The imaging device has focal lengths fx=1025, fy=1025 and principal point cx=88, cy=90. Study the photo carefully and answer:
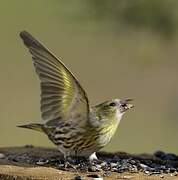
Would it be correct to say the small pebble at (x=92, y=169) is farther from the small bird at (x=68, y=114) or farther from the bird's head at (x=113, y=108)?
the bird's head at (x=113, y=108)

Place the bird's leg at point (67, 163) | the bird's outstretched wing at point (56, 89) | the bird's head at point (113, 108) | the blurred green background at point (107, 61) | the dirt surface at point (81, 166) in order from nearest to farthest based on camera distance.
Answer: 1. the dirt surface at point (81, 166)
2. the bird's outstretched wing at point (56, 89)
3. the bird's leg at point (67, 163)
4. the bird's head at point (113, 108)
5. the blurred green background at point (107, 61)

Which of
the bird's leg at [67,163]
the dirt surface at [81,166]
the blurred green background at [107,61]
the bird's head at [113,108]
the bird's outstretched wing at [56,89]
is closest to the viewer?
the dirt surface at [81,166]

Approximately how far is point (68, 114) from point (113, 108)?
0.39 m

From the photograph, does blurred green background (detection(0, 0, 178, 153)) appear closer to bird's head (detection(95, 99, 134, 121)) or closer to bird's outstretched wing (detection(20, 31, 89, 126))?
bird's head (detection(95, 99, 134, 121))

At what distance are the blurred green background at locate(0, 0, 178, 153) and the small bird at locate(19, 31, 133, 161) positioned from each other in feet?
5.29

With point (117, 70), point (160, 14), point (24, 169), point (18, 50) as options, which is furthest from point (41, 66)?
point (18, 50)

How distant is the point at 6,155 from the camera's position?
7945 millimetres

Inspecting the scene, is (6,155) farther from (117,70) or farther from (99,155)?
(117,70)

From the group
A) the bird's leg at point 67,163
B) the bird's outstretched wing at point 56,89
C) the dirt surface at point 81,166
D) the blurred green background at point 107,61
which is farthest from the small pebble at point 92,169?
the blurred green background at point 107,61

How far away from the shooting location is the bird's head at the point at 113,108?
25.2 feet

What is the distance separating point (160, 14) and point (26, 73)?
412 inches

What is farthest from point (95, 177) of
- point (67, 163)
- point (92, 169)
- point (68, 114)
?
point (68, 114)

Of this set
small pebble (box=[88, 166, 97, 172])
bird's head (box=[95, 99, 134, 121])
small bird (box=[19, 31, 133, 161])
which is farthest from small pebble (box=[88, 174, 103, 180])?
bird's head (box=[95, 99, 134, 121])

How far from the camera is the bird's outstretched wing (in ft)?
24.0
